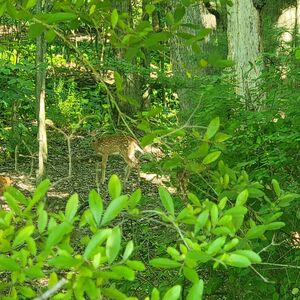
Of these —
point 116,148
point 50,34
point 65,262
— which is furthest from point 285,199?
point 116,148

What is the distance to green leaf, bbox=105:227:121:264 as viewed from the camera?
153 centimetres

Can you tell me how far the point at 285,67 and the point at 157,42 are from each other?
2.50m

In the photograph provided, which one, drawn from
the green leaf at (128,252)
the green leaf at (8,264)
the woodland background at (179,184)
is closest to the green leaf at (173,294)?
the woodland background at (179,184)

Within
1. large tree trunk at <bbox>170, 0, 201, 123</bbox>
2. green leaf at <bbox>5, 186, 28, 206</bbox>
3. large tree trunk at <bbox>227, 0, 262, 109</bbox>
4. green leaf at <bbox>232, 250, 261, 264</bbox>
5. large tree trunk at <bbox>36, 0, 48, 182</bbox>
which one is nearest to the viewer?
green leaf at <bbox>232, 250, 261, 264</bbox>

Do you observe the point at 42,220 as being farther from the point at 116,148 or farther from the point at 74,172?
the point at 74,172

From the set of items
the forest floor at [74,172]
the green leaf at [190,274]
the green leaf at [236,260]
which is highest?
the green leaf at [236,260]

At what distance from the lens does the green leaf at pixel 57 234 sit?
5.12 feet

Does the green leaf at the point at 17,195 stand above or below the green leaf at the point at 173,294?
above

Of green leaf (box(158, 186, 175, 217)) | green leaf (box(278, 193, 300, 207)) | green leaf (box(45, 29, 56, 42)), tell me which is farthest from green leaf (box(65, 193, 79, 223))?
green leaf (box(278, 193, 300, 207))

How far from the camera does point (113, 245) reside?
1550 mm

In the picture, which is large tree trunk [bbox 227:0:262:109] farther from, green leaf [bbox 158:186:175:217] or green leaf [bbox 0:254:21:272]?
green leaf [bbox 0:254:21:272]

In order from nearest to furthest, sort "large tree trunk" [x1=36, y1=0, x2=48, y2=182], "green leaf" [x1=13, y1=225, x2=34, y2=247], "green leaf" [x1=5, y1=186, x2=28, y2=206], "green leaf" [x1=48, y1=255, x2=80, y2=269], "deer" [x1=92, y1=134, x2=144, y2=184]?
1. "green leaf" [x1=48, y1=255, x2=80, y2=269]
2. "green leaf" [x1=13, y1=225, x2=34, y2=247]
3. "green leaf" [x1=5, y1=186, x2=28, y2=206]
4. "large tree trunk" [x1=36, y1=0, x2=48, y2=182]
5. "deer" [x1=92, y1=134, x2=144, y2=184]

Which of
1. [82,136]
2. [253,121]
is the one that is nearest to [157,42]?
[253,121]

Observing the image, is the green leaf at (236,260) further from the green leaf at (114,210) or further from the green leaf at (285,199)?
the green leaf at (285,199)
